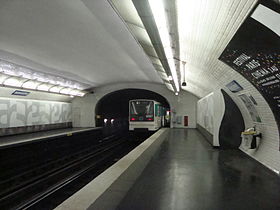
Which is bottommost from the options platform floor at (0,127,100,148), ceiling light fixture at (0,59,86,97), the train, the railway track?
the railway track

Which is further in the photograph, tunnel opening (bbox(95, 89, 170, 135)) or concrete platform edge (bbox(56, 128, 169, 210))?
tunnel opening (bbox(95, 89, 170, 135))

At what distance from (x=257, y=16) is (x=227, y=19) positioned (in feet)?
2.47

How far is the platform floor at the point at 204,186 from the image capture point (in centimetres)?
295

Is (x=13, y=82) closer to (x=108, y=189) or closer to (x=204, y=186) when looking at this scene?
(x=108, y=189)

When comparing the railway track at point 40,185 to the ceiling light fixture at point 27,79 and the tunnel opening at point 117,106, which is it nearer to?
the ceiling light fixture at point 27,79

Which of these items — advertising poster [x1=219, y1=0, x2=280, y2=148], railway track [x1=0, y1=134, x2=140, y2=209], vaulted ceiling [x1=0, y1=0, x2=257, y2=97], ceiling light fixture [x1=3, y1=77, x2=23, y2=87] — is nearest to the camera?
advertising poster [x1=219, y1=0, x2=280, y2=148]

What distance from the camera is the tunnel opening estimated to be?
18898 millimetres

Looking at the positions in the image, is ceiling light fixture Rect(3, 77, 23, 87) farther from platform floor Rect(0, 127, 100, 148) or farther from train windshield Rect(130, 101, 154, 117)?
train windshield Rect(130, 101, 154, 117)

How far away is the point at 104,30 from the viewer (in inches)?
230

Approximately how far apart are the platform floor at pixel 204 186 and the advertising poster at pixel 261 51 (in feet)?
4.09

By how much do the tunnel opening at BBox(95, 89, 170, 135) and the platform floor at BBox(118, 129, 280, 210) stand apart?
13.3 metres

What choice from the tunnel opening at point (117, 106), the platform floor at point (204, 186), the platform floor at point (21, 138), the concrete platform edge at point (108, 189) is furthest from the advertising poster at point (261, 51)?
the tunnel opening at point (117, 106)

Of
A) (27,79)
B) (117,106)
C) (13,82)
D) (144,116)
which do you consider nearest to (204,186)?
(13,82)

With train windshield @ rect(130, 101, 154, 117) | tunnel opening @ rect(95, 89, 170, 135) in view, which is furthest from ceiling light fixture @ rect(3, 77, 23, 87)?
tunnel opening @ rect(95, 89, 170, 135)
